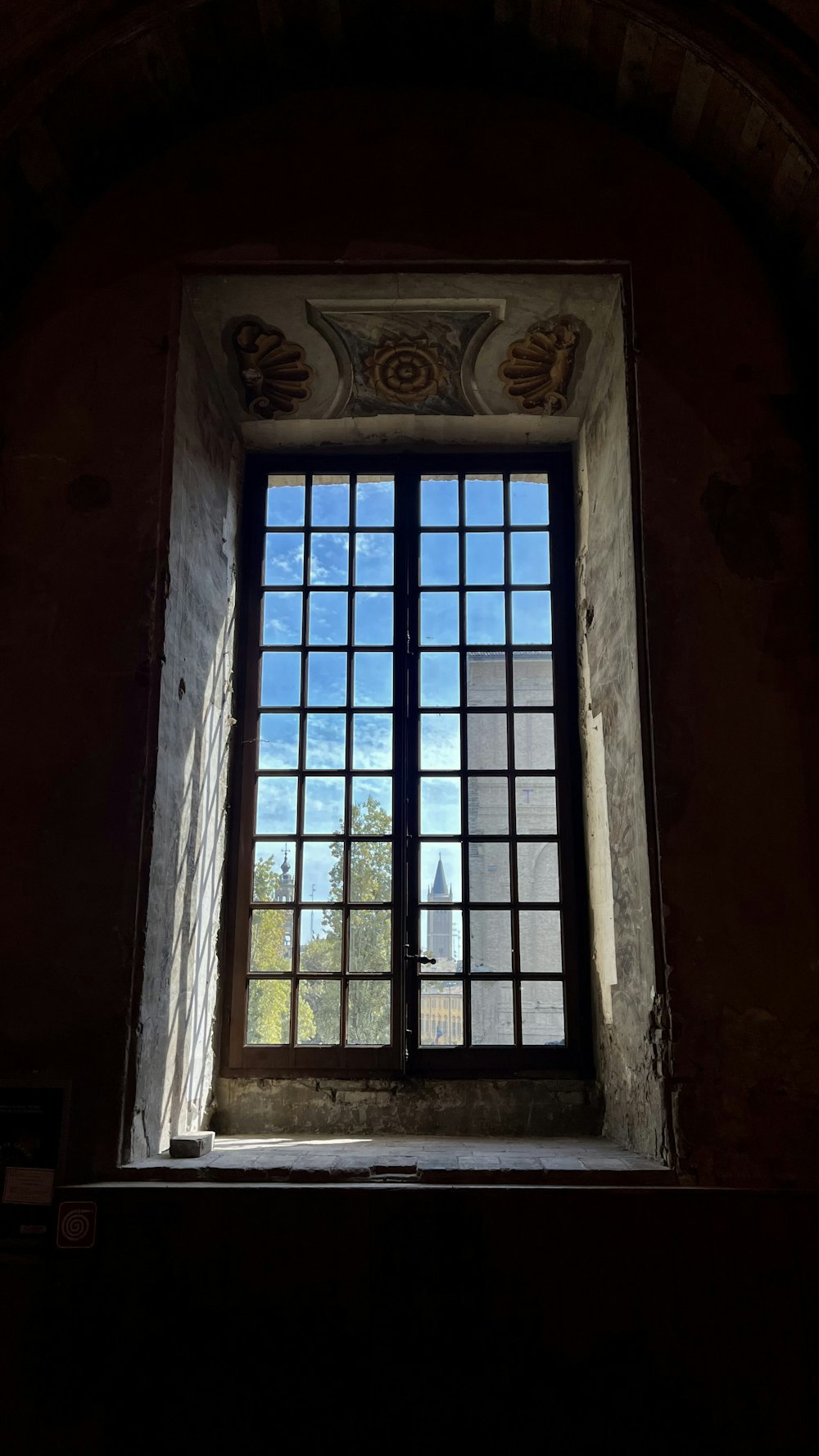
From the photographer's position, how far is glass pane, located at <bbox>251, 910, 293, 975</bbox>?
4.12m

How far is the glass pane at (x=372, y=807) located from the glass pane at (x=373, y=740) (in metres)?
0.07

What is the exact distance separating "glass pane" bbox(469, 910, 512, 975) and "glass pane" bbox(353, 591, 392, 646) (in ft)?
4.05

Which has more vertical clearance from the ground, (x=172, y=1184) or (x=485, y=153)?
(x=485, y=153)

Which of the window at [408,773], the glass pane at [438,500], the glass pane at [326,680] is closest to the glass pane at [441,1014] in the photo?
the window at [408,773]

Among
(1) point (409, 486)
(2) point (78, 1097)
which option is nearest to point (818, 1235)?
(2) point (78, 1097)

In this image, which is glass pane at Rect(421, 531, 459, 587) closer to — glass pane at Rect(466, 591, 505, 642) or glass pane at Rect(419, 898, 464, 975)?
glass pane at Rect(466, 591, 505, 642)

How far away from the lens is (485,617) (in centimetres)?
450

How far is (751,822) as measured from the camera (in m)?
3.25

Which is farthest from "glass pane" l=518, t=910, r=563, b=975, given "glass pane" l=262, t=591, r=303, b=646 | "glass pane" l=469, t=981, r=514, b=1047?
"glass pane" l=262, t=591, r=303, b=646

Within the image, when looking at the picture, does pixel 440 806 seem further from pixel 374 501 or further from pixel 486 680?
pixel 374 501

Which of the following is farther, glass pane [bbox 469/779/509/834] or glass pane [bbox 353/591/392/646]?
glass pane [bbox 353/591/392/646]

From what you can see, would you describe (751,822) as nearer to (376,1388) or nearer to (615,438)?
(615,438)

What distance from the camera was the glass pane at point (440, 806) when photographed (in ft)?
13.9

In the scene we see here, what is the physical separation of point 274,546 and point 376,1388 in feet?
10.6
